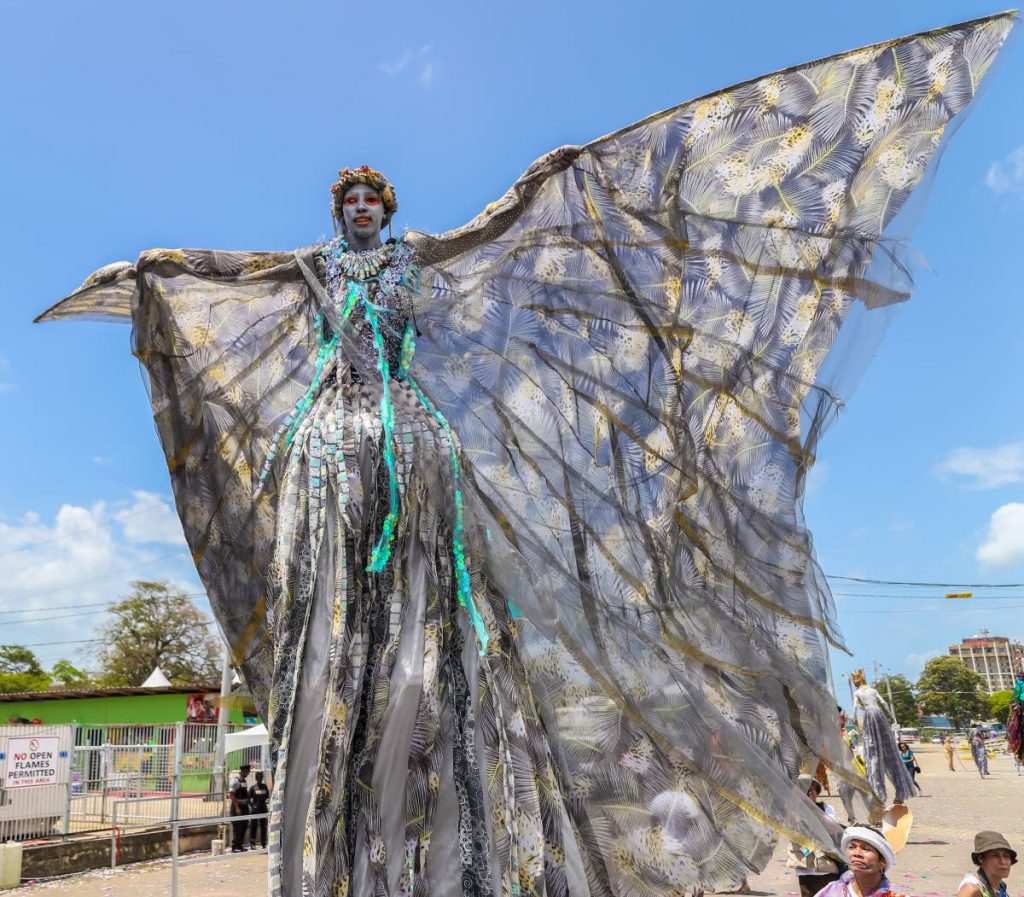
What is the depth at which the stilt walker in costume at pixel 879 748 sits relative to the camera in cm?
1027

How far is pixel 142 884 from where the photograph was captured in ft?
31.6

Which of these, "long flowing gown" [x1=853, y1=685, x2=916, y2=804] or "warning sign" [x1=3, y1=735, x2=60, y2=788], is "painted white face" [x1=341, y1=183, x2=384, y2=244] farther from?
"warning sign" [x1=3, y1=735, x2=60, y2=788]

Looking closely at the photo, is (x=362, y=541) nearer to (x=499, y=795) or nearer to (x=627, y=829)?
(x=499, y=795)

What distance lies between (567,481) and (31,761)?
1134cm

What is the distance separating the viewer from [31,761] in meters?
12.3

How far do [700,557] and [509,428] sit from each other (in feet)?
2.97

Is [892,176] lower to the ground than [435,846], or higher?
higher

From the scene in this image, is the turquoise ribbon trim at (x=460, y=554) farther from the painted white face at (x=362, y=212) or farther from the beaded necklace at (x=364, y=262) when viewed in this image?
the painted white face at (x=362, y=212)

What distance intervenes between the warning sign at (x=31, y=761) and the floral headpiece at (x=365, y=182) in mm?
11172

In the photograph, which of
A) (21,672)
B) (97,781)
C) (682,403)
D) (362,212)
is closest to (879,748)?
(682,403)

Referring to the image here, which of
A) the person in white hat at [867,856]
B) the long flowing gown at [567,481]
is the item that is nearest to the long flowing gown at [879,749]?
the person in white hat at [867,856]

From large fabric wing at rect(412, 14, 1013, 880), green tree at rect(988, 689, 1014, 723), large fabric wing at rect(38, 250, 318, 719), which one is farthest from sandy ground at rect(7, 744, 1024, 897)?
green tree at rect(988, 689, 1014, 723)

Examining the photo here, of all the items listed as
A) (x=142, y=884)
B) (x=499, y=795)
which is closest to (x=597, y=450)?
(x=499, y=795)

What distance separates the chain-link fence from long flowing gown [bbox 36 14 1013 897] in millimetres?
5295
